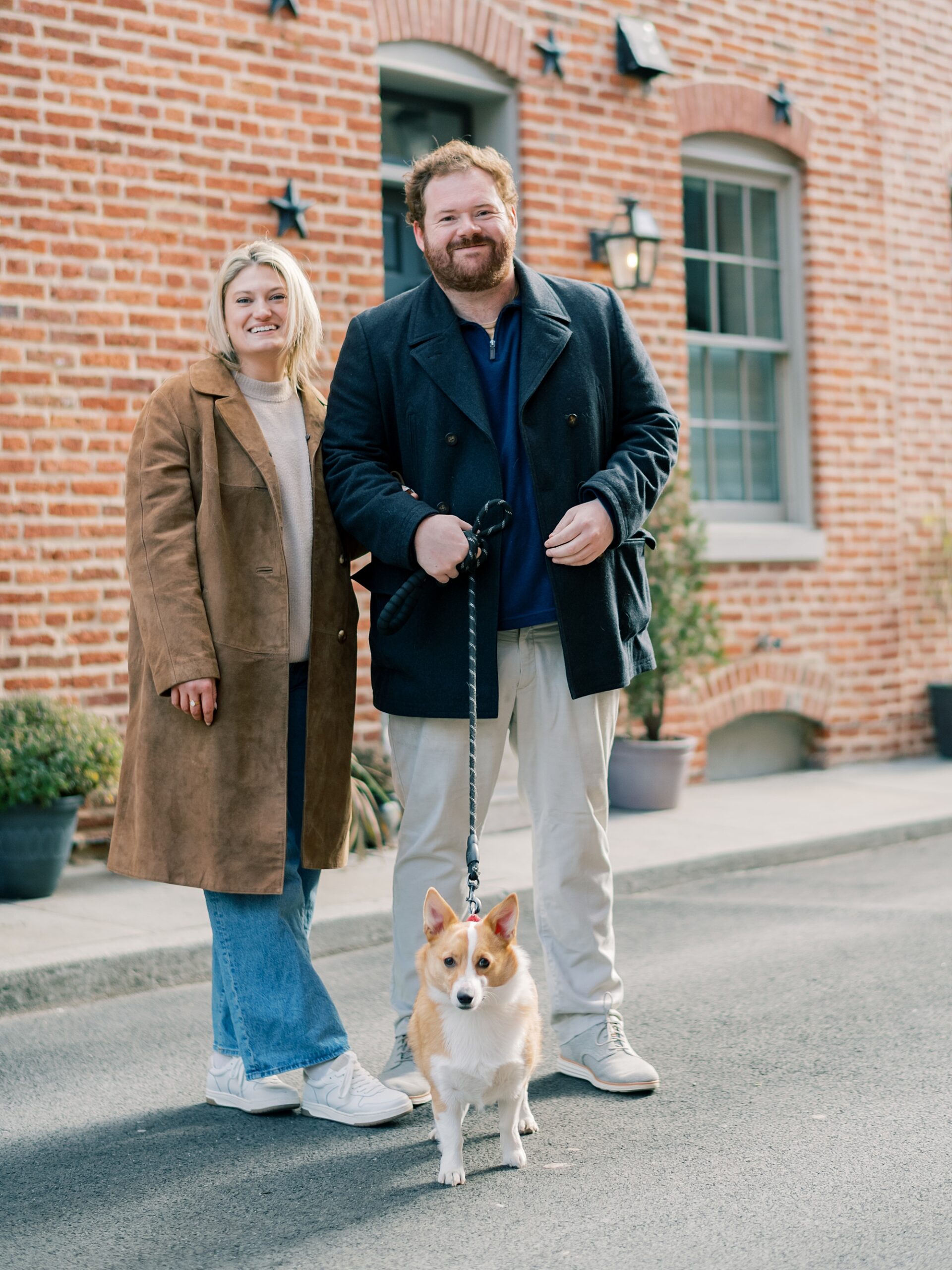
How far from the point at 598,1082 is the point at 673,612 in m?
4.31

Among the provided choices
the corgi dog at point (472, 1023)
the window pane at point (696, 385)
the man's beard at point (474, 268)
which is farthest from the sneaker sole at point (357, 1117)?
the window pane at point (696, 385)

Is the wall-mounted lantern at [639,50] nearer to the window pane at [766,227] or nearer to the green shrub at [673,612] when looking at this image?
the window pane at [766,227]

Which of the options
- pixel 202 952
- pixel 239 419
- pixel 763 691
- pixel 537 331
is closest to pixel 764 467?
pixel 763 691

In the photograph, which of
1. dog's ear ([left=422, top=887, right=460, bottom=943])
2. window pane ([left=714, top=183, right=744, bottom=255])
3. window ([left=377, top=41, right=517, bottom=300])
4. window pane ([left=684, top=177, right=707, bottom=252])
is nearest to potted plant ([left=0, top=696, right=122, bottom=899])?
dog's ear ([left=422, top=887, right=460, bottom=943])

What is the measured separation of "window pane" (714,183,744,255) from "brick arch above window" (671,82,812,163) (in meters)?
0.36

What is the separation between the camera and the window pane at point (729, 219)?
8914mm

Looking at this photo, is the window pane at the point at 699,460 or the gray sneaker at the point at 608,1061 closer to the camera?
the gray sneaker at the point at 608,1061

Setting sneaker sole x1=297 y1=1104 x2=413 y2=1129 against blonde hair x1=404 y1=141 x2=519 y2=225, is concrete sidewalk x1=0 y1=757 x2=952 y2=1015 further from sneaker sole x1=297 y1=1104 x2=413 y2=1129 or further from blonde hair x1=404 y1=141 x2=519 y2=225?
blonde hair x1=404 y1=141 x2=519 y2=225

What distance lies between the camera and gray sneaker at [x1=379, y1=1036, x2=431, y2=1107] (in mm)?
→ 3596

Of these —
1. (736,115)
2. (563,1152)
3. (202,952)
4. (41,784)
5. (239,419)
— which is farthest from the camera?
(736,115)

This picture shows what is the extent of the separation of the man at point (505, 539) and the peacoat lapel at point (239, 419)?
156mm

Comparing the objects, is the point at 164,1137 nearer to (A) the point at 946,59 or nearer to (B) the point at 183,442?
(B) the point at 183,442

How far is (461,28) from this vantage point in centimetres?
741

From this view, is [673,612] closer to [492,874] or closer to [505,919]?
[492,874]
